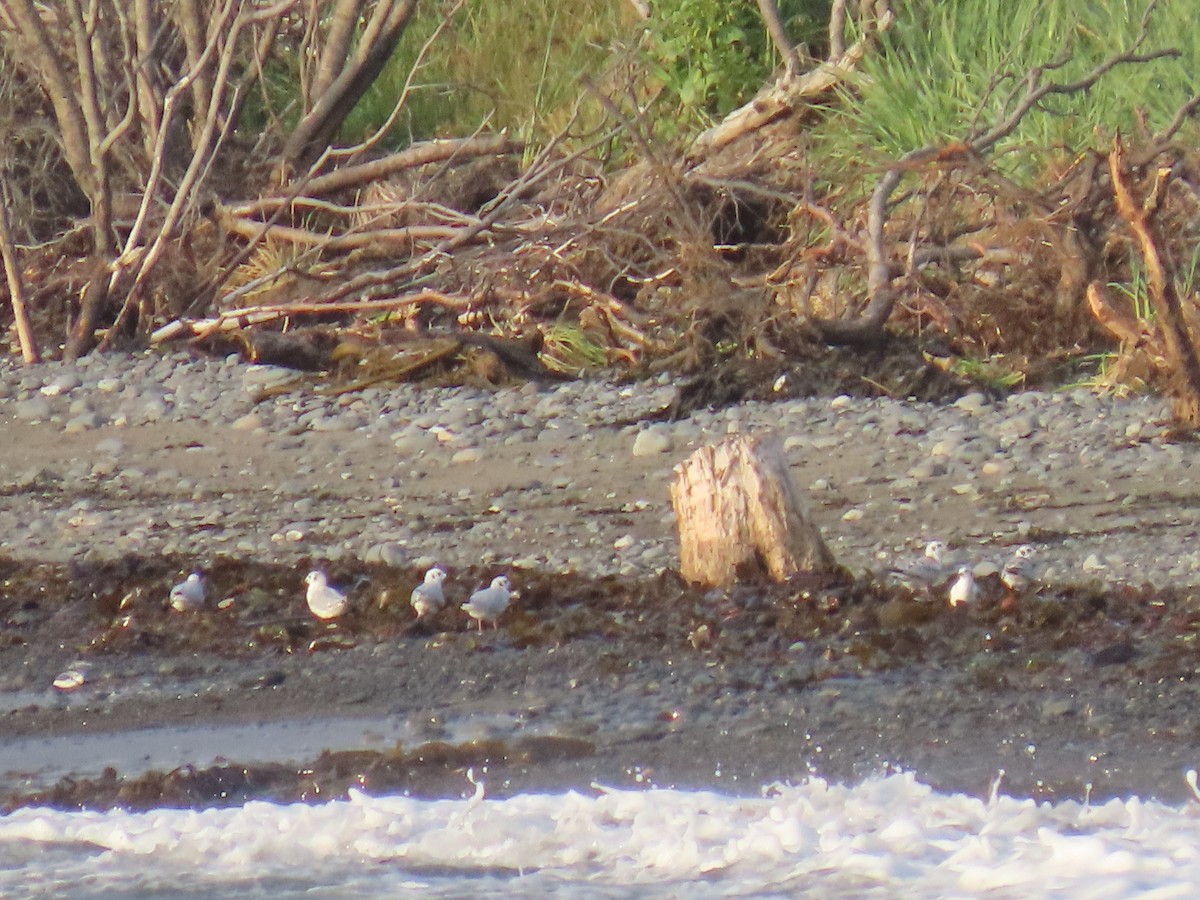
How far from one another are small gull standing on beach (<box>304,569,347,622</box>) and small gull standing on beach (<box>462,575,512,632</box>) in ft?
1.25

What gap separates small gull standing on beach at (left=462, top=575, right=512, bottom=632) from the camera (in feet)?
17.7

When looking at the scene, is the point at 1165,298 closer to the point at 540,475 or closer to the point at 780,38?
the point at 540,475

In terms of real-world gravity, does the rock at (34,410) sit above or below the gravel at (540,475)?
above

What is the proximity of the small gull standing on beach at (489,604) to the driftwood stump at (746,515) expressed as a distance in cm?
59

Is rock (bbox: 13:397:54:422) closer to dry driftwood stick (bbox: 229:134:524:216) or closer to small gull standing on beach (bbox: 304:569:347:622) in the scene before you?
dry driftwood stick (bbox: 229:134:524:216)

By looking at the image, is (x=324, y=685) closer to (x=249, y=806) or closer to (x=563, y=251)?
(x=249, y=806)

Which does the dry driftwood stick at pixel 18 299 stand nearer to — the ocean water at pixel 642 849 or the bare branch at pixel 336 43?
the bare branch at pixel 336 43

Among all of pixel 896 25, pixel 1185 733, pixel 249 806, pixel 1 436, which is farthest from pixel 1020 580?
pixel 896 25

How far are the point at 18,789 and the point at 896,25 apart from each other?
8.98 m

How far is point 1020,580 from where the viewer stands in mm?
5531

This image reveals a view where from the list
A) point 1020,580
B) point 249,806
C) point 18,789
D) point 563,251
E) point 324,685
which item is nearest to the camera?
point 249,806

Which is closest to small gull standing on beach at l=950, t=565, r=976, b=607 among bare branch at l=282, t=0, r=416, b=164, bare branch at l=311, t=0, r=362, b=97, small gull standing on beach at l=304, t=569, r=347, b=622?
small gull standing on beach at l=304, t=569, r=347, b=622

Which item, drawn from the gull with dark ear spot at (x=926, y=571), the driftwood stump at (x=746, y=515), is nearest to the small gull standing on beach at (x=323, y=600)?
the driftwood stump at (x=746, y=515)

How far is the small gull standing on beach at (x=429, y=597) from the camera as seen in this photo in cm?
546
